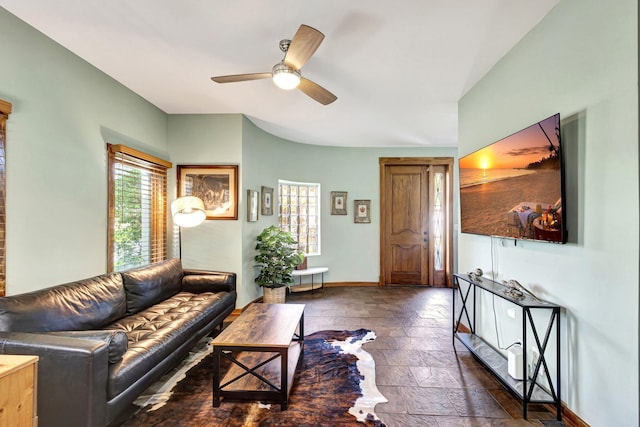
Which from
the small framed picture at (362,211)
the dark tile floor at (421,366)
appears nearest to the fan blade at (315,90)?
the dark tile floor at (421,366)

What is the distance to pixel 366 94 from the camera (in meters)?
3.31

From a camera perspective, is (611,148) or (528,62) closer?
(611,148)

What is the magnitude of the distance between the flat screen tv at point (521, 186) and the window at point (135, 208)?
11.4ft

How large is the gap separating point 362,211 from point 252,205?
2283 mm

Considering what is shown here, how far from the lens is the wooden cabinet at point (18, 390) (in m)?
1.31

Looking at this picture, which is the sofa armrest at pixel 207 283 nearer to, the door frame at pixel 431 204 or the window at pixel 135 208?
the window at pixel 135 208

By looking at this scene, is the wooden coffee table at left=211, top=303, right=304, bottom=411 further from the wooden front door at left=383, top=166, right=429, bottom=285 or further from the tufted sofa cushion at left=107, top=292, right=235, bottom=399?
the wooden front door at left=383, top=166, right=429, bottom=285

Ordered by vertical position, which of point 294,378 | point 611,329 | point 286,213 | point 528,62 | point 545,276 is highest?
point 528,62

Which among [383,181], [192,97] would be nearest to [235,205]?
[192,97]

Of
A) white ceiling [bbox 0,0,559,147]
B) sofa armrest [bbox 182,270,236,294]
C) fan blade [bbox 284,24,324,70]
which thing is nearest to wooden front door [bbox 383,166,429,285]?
white ceiling [bbox 0,0,559,147]

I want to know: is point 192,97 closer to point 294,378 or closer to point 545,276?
point 294,378

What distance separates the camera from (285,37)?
2.25 m

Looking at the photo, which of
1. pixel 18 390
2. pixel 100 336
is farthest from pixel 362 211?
pixel 18 390

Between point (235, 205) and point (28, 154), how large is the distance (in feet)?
6.80
